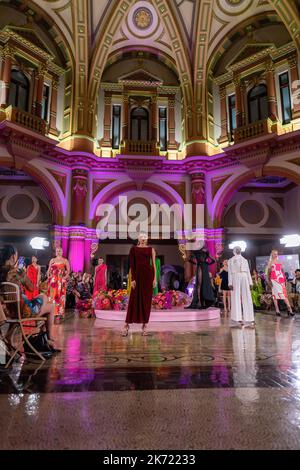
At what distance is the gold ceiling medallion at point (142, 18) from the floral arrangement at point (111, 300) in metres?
13.9

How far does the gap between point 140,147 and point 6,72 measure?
6471mm

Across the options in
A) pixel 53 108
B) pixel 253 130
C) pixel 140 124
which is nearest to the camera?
pixel 253 130

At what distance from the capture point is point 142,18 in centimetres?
1564

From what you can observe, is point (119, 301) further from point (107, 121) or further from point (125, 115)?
point (125, 115)

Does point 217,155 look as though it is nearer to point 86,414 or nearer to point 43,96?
point 43,96

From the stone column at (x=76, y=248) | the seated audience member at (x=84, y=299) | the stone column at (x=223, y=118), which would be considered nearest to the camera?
the seated audience member at (x=84, y=299)

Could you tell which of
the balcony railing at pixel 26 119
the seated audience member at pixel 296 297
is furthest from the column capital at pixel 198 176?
the balcony railing at pixel 26 119

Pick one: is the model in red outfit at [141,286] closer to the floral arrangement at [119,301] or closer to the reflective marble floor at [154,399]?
the reflective marble floor at [154,399]

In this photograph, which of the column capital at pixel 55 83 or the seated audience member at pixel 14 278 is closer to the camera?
the seated audience member at pixel 14 278

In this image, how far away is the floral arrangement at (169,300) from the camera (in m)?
8.84

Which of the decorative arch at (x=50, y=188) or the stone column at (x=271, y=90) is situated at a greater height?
the stone column at (x=271, y=90)

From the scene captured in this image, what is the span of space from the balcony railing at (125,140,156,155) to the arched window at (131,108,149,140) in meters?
1.26

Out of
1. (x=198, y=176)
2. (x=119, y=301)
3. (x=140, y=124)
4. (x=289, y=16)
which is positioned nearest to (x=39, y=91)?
(x=140, y=124)

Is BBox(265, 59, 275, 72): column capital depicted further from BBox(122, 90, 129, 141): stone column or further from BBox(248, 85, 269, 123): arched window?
BBox(122, 90, 129, 141): stone column
